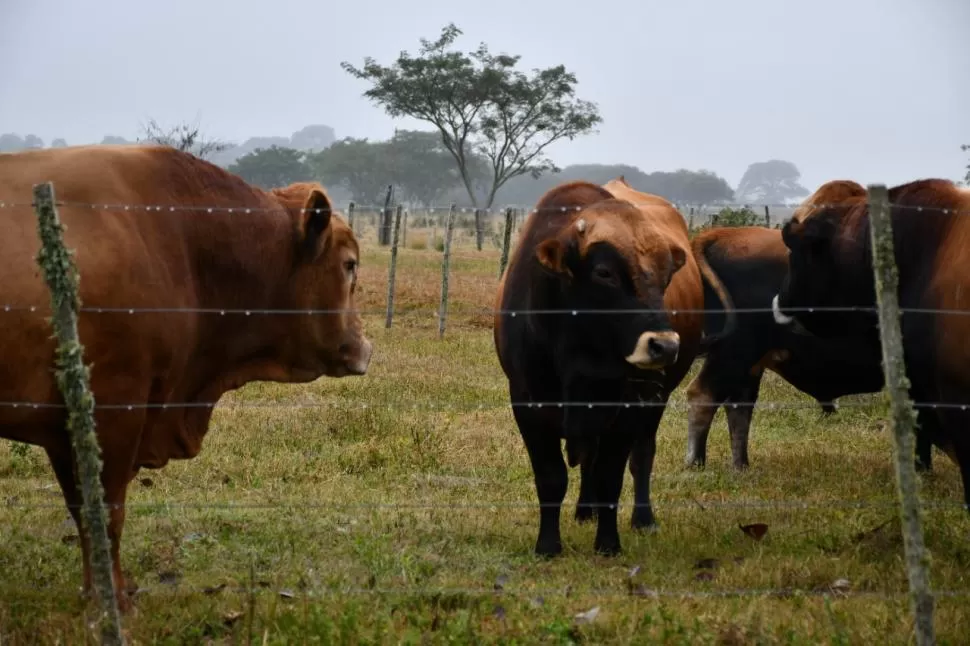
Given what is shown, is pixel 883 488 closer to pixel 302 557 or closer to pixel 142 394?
pixel 302 557

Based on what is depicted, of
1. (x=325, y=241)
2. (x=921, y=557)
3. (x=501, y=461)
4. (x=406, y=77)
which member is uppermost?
(x=406, y=77)

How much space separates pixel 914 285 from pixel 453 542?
9.29 feet

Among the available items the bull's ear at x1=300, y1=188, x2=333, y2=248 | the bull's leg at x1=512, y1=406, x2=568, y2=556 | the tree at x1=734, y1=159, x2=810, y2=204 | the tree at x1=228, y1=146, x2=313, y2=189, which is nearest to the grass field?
the bull's leg at x1=512, y1=406, x2=568, y2=556

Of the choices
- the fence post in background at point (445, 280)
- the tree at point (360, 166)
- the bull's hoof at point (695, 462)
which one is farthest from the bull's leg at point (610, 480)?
the tree at point (360, 166)

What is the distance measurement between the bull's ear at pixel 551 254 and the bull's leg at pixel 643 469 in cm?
131

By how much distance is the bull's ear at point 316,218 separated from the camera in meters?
5.86

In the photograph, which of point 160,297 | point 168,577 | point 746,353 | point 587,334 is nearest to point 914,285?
point 587,334

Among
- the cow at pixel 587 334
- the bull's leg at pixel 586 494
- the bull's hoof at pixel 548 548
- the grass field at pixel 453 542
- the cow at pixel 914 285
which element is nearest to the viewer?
the grass field at pixel 453 542

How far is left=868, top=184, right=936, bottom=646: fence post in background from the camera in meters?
4.22

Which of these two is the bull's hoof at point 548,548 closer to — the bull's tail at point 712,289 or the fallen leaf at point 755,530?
the fallen leaf at point 755,530

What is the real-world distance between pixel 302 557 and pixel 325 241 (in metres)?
1.58

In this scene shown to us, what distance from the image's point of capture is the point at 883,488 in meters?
8.15

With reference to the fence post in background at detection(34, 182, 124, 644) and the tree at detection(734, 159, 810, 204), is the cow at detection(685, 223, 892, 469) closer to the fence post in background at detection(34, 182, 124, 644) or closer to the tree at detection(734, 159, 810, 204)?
the fence post in background at detection(34, 182, 124, 644)

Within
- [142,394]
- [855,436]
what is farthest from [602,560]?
[855,436]
